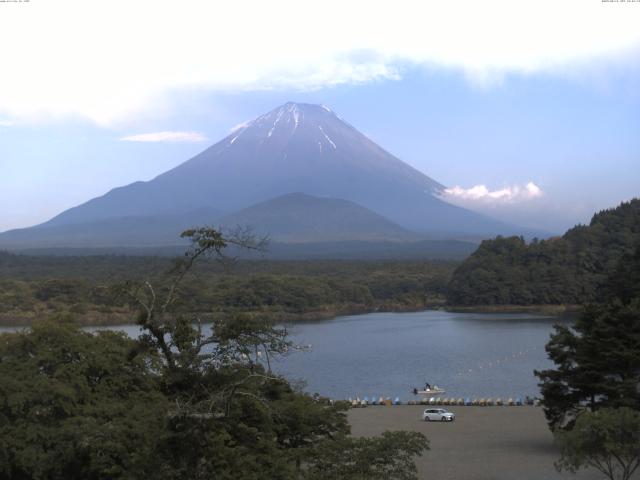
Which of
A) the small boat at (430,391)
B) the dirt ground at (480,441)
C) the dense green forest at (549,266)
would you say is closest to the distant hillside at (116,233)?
the dense green forest at (549,266)

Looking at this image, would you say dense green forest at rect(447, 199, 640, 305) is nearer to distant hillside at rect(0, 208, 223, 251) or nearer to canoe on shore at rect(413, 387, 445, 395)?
canoe on shore at rect(413, 387, 445, 395)

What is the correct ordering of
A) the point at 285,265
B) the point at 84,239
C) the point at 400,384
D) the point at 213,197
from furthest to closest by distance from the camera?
the point at 213,197 < the point at 84,239 < the point at 285,265 < the point at 400,384

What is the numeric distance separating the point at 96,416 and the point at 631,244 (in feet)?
190

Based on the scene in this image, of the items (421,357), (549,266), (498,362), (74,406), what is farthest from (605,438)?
(549,266)

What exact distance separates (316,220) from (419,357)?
136m

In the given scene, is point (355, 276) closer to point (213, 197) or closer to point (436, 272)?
point (436, 272)

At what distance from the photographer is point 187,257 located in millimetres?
7312

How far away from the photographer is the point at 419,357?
34844mm

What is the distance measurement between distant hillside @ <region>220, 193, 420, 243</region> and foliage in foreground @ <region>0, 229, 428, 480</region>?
469 ft

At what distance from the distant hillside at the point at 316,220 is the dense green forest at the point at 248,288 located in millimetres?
74872

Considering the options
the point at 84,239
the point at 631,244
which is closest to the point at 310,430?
the point at 631,244

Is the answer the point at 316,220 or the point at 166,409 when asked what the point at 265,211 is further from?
the point at 166,409

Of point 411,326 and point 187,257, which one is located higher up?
point 187,257

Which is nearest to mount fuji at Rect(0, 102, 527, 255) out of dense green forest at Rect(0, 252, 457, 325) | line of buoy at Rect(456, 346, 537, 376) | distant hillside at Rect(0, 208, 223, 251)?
distant hillside at Rect(0, 208, 223, 251)
